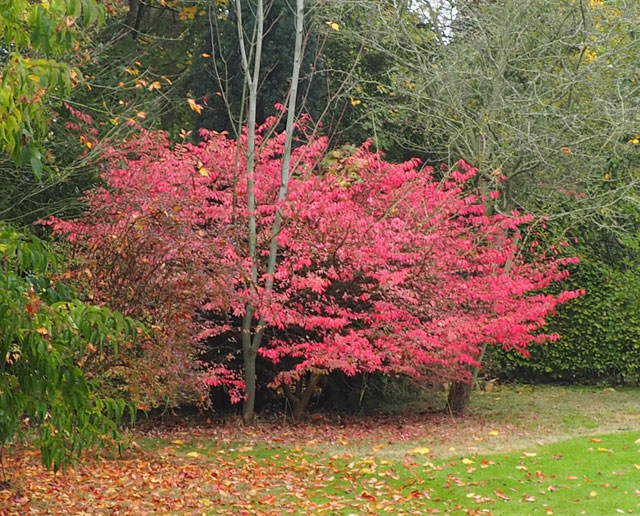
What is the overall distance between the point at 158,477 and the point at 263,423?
3183 mm

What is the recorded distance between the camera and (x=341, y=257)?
9727 mm

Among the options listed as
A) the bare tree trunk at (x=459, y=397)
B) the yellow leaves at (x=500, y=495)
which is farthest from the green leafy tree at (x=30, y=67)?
the bare tree trunk at (x=459, y=397)

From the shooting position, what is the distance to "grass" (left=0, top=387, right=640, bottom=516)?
6.80 metres

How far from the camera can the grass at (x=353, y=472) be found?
6.80 m

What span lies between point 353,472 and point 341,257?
8.64ft

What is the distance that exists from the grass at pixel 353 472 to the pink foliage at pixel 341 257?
79 centimetres

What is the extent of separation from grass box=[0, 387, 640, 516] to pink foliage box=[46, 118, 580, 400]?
2.59 feet

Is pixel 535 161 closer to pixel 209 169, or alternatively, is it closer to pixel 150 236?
pixel 209 169

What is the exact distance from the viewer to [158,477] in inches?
300

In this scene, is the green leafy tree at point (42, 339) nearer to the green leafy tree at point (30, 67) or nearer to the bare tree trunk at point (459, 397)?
the green leafy tree at point (30, 67)

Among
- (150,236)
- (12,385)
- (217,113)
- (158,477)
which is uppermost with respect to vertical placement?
(217,113)

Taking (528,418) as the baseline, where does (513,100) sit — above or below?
above

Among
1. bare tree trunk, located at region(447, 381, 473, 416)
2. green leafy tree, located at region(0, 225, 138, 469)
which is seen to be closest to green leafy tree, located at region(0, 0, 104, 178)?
green leafy tree, located at region(0, 225, 138, 469)

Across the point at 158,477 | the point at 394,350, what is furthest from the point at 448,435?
the point at 158,477
